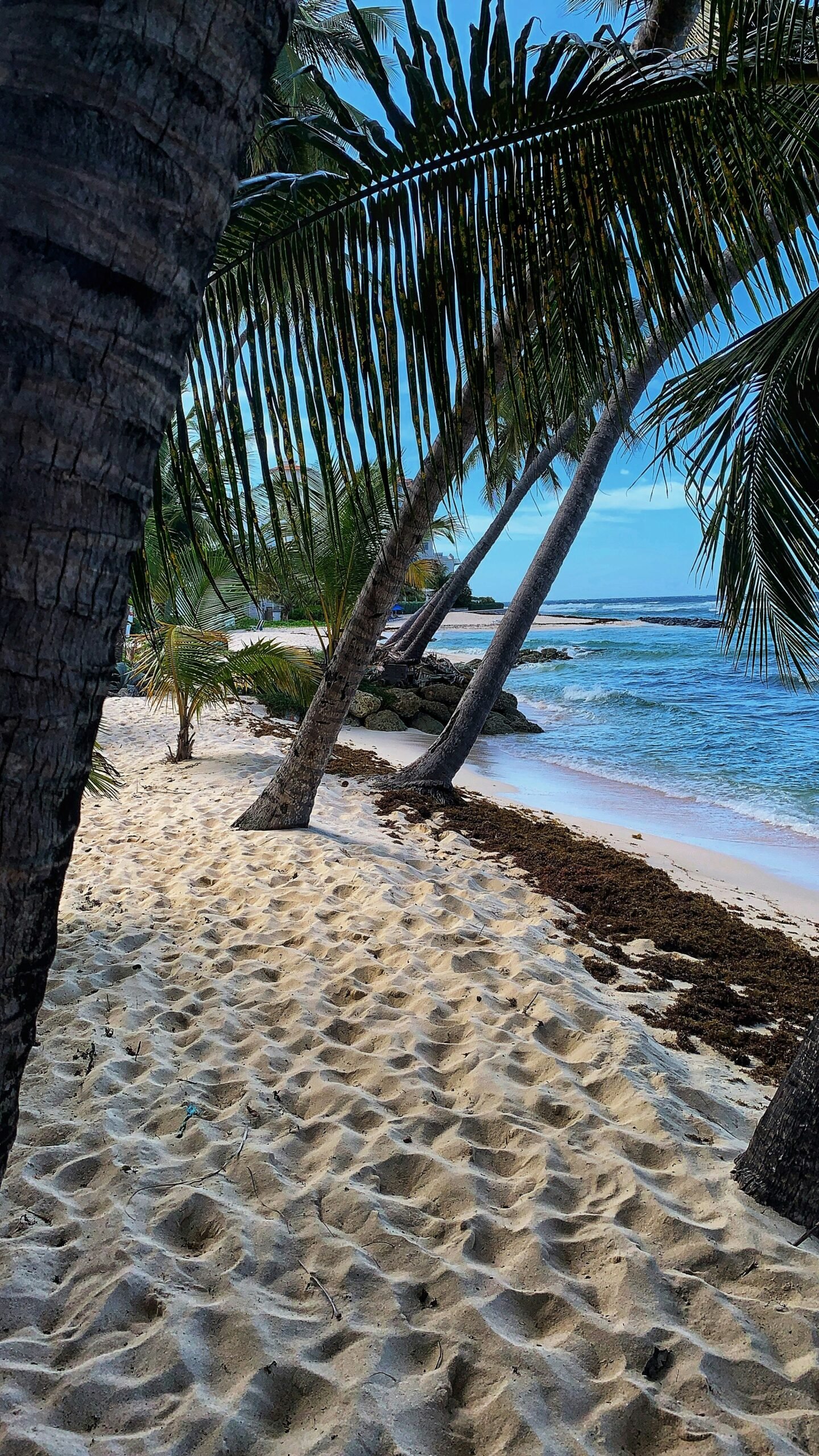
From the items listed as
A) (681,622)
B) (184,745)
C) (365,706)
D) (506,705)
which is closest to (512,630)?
(184,745)

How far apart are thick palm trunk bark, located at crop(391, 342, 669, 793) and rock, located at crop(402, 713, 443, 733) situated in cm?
540

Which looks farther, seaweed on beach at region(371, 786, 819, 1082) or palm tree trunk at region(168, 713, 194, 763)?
palm tree trunk at region(168, 713, 194, 763)

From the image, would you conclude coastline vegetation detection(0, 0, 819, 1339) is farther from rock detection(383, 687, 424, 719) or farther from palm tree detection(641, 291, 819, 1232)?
rock detection(383, 687, 424, 719)

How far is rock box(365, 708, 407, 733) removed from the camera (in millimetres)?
13328

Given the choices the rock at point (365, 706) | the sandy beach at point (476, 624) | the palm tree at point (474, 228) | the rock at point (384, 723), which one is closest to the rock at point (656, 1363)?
the palm tree at point (474, 228)

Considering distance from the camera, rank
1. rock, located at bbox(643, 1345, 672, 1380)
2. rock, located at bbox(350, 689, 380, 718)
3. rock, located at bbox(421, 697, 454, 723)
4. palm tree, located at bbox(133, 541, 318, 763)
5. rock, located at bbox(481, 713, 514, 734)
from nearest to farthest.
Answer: rock, located at bbox(643, 1345, 672, 1380), palm tree, located at bbox(133, 541, 318, 763), rock, located at bbox(350, 689, 380, 718), rock, located at bbox(421, 697, 454, 723), rock, located at bbox(481, 713, 514, 734)

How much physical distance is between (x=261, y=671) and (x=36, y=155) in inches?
322

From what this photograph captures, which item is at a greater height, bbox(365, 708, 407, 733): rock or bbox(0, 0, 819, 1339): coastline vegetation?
bbox(0, 0, 819, 1339): coastline vegetation

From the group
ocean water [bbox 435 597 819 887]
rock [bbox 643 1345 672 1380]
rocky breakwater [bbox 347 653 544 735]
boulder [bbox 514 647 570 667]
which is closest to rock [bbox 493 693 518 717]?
rocky breakwater [bbox 347 653 544 735]

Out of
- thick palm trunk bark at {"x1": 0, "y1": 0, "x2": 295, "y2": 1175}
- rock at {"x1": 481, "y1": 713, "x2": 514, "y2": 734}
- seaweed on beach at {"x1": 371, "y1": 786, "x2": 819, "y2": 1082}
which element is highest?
thick palm trunk bark at {"x1": 0, "y1": 0, "x2": 295, "y2": 1175}

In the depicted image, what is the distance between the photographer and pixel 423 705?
46.5 ft

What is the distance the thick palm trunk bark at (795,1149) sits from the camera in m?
2.52

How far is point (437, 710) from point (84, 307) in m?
13.5

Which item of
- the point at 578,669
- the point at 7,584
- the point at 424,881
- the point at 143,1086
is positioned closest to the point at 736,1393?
the point at 143,1086
